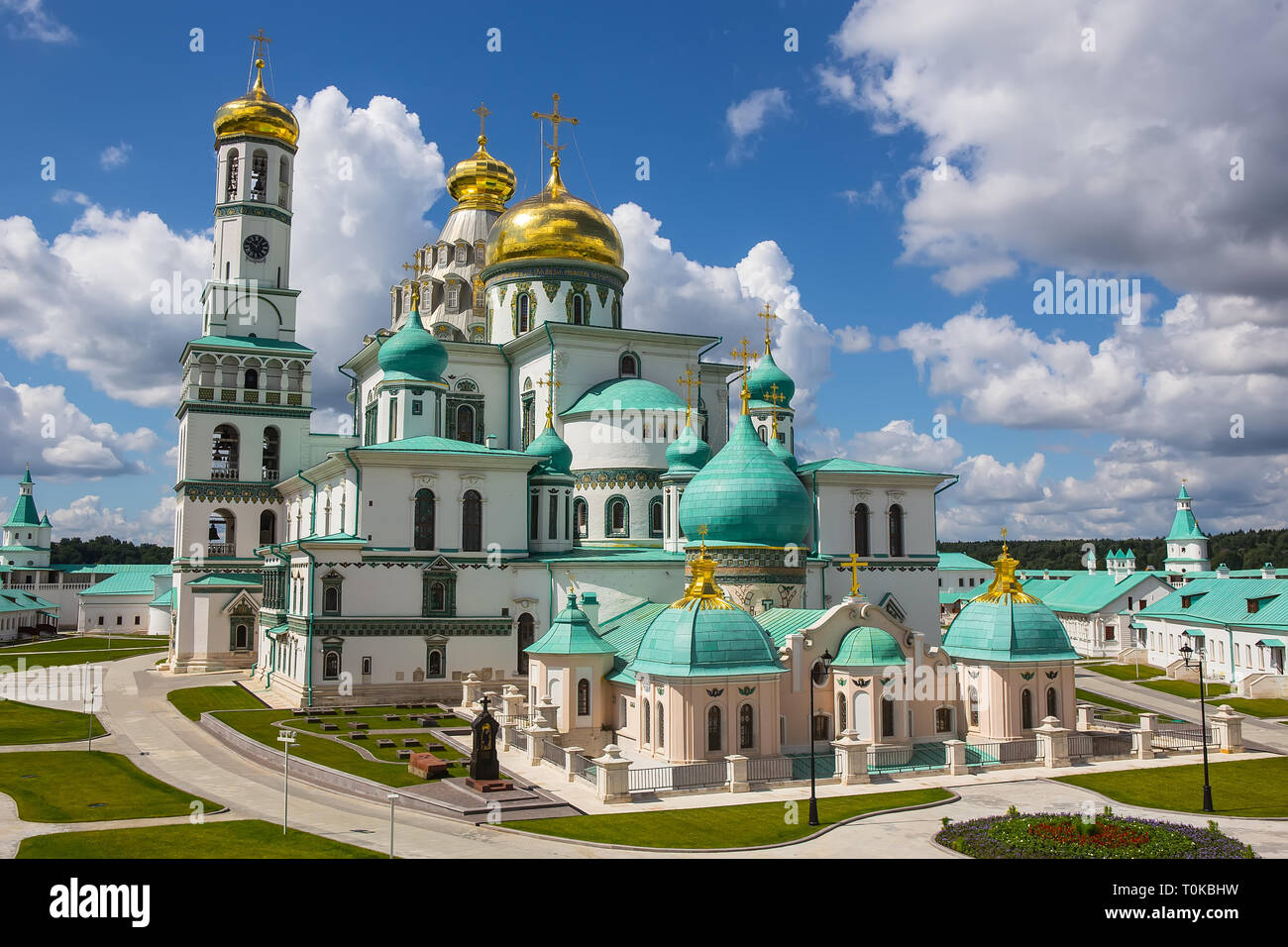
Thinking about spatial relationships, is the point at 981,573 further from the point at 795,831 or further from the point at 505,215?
the point at 795,831

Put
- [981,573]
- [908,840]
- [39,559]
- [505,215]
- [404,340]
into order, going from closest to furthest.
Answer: [908,840] → [404,340] → [505,215] → [39,559] → [981,573]

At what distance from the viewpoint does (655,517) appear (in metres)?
40.6

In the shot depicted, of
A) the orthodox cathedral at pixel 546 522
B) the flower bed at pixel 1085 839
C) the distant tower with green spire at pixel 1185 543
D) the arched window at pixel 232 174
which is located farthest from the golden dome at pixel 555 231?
the distant tower with green spire at pixel 1185 543

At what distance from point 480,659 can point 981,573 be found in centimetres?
6914

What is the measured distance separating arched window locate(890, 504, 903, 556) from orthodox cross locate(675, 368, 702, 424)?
9.11m

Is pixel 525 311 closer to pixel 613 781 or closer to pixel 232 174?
pixel 232 174

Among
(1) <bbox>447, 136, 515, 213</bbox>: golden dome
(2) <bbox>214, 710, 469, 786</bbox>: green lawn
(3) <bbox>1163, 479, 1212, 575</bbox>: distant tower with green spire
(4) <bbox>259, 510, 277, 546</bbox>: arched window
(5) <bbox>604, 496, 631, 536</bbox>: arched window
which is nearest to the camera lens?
(2) <bbox>214, 710, 469, 786</bbox>: green lawn

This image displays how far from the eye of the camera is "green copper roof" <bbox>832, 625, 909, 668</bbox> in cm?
2625

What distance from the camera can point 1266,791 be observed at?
23500mm

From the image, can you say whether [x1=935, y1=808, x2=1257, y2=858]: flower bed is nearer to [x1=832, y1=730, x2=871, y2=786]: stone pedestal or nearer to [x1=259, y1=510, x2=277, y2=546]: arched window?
[x1=832, y1=730, x2=871, y2=786]: stone pedestal

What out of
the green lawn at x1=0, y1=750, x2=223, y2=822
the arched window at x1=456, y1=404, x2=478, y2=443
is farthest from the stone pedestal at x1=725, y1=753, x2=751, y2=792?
the arched window at x1=456, y1=404, x2=478, y2=443

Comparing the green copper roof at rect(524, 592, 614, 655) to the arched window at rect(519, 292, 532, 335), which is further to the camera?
the arched window at rect(519, 292, 532, 335)

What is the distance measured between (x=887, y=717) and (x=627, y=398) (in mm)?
18768

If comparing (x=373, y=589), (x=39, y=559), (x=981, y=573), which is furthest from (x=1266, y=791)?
(x=39, y=559)
